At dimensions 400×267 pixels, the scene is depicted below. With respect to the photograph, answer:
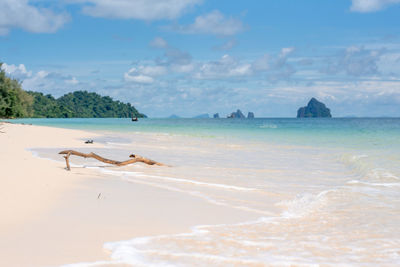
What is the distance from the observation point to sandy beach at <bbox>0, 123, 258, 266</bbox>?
4.55m

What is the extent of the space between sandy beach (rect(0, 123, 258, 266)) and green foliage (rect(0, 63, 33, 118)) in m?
58.8

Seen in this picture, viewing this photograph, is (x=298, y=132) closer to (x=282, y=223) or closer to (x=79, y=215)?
(x=282, y=223)

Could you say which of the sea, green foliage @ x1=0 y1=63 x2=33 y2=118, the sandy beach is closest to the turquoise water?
green foliage @ x1=0 y1=63 x2=33 y2=118

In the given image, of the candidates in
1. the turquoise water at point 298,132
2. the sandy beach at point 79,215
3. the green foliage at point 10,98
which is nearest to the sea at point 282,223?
the sandy beach at point 79,215

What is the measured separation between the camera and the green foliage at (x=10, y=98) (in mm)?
62219

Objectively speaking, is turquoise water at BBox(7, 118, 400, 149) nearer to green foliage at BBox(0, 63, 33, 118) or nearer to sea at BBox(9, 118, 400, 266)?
green foliage at BBox(0, 63, 33, 118)

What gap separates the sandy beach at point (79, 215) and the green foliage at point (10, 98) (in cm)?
5884

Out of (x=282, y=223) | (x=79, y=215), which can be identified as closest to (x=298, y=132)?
(x=282, y=223)

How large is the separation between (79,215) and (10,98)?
6493 centimetres

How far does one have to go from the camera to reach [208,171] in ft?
41.1

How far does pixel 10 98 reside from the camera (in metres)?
63.5

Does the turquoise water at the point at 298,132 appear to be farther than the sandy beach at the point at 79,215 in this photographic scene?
Yes

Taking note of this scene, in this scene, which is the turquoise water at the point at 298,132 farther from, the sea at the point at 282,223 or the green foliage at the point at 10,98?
the sea at the point at 282,223

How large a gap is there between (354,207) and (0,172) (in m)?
8.11
